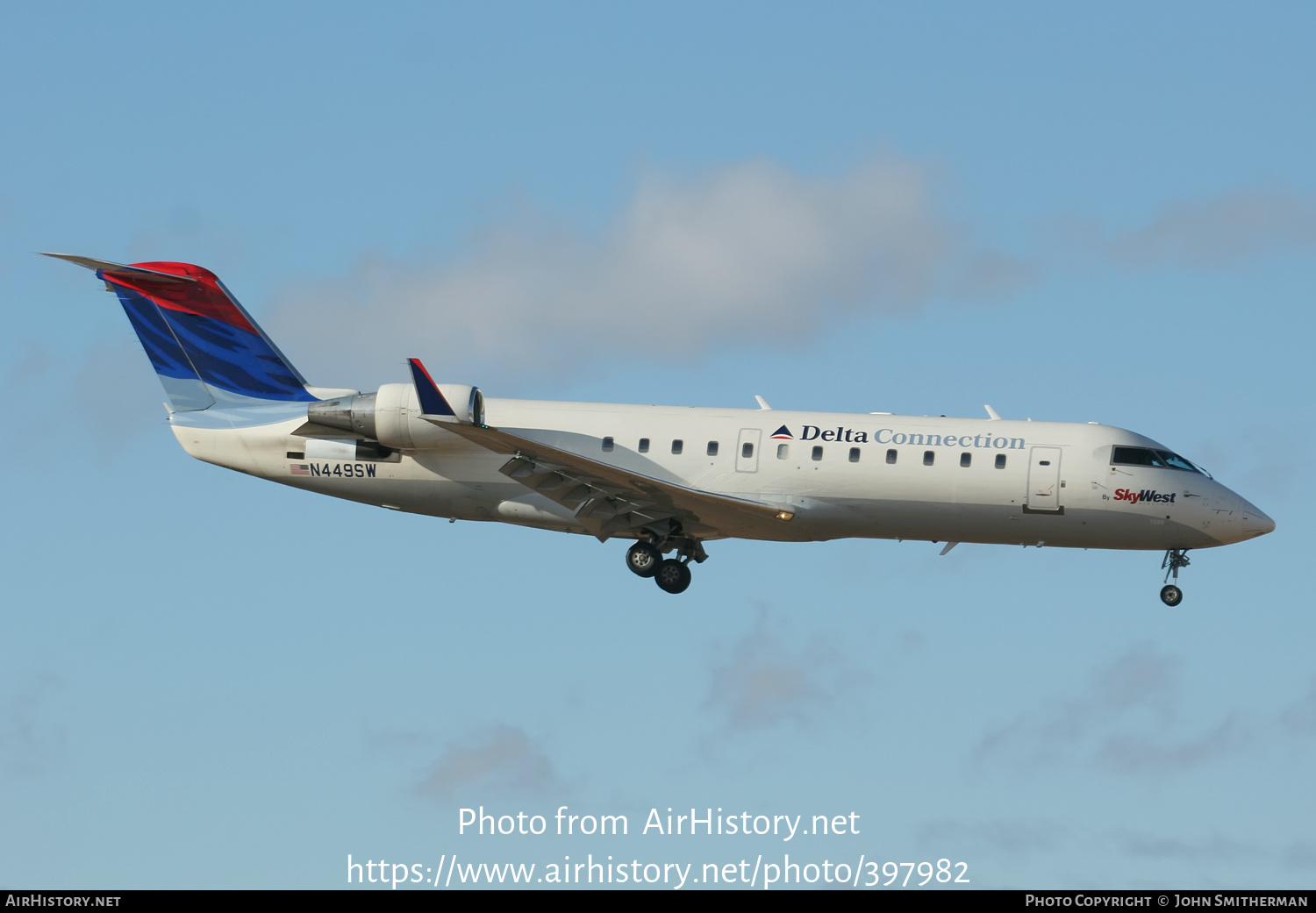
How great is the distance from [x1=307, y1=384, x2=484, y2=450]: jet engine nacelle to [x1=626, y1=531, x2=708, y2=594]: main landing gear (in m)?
4.31

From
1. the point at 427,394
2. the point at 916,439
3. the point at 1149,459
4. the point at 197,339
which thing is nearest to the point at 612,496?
the point at 427,394

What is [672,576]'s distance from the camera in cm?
3253

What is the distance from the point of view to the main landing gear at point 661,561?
107 ft

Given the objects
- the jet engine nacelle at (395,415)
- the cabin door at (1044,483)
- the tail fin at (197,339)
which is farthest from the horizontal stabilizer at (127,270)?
the cabin door at (1044,483)

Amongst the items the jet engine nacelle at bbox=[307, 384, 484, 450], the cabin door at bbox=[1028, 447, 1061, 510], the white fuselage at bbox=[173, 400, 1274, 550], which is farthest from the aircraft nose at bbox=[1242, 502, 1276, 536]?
the jet engine nacelle at bbox=[307, 384, 484, 450]

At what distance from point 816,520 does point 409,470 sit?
8472mm

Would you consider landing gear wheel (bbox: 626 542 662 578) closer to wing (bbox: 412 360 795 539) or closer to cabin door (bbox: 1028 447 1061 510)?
wing (bbox: 412 360 795 539)

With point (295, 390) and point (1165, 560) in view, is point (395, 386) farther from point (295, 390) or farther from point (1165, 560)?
point (1165, 560)

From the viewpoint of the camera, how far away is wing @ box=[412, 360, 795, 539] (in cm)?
2955

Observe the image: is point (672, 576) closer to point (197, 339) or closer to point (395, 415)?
point (395, 415)

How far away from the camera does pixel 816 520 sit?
31.1 metres

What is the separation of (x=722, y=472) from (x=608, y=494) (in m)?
2.39

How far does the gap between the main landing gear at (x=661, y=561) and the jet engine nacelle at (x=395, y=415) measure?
431 cm

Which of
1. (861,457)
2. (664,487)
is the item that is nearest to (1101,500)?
(861,457)
